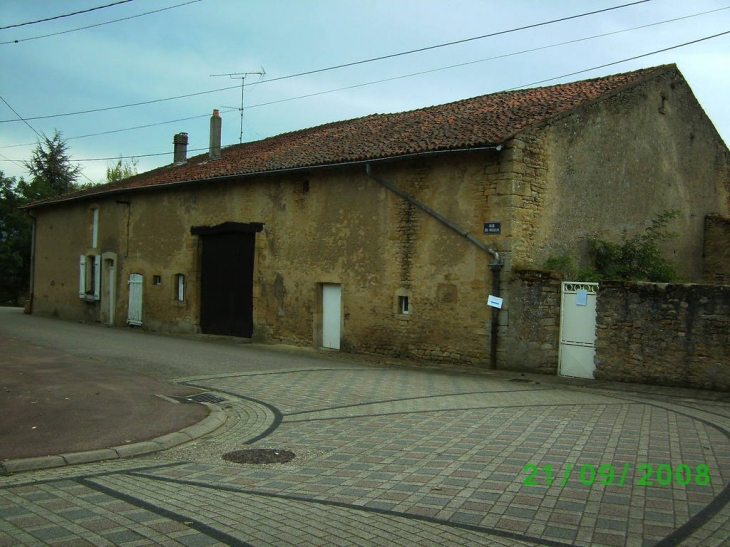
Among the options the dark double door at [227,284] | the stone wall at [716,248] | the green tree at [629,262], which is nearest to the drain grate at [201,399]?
the green tree at [629,262]

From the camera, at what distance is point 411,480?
5.52 m

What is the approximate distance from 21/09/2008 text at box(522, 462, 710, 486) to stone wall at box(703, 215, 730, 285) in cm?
1595

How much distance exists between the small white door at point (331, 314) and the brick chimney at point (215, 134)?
36.3ft

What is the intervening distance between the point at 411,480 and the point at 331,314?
38.3ft

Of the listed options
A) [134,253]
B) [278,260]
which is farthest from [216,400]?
[134,253]

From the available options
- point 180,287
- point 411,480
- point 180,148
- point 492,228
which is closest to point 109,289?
point 180,287

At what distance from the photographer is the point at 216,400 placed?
9445 millimetres

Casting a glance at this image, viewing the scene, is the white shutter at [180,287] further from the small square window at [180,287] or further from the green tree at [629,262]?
the green tree at [629,262]

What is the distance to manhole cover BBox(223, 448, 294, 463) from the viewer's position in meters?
6.32

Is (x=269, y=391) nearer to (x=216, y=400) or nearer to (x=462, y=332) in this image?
(x=216, y=400)

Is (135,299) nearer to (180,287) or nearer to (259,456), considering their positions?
(180,287)

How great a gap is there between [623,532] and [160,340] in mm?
16261

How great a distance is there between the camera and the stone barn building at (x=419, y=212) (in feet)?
45.8

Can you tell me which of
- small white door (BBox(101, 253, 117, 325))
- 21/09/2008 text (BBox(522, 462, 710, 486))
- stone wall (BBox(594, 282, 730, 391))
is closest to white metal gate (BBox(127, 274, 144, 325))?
small white door (BBox(101, 253, 117, 325))
